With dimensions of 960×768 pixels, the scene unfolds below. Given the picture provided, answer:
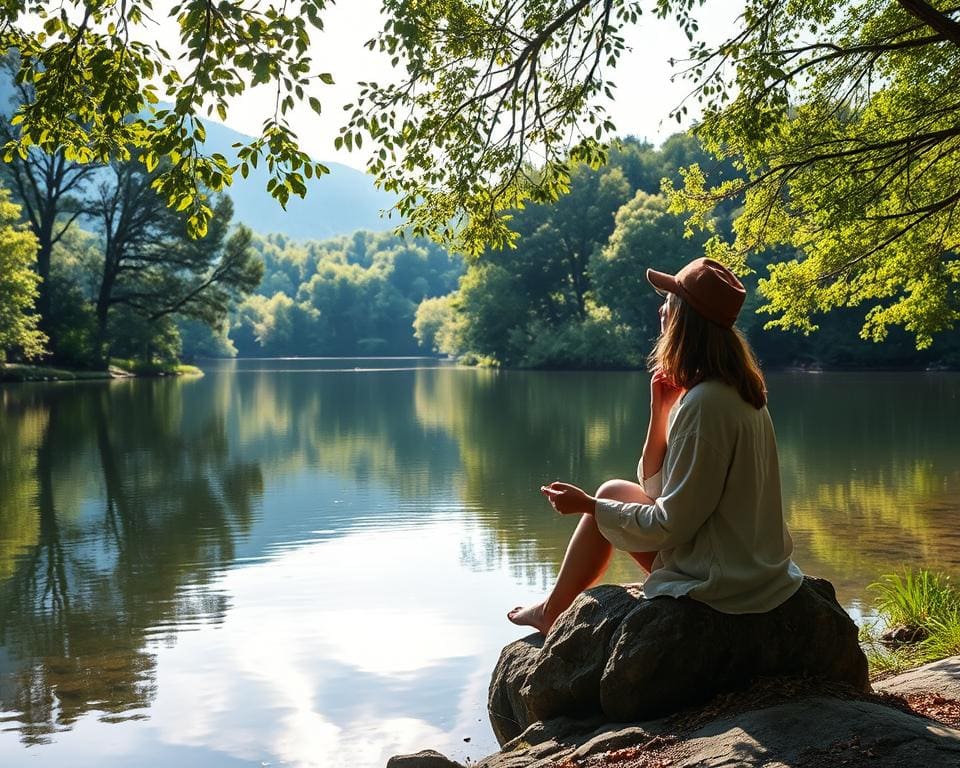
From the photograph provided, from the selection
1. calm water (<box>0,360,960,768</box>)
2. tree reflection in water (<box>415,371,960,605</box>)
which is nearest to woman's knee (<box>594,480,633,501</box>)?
calm water (<box>0,360,960,768</box>)

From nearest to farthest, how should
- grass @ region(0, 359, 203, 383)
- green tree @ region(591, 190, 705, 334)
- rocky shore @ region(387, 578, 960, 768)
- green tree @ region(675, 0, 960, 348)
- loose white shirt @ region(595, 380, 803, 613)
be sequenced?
rocky shore @ region(387, 578, 960, 768), loose white shirt @ region(595, 380, 803, 613), green tree @ region(675, 0, 960, 348), grass @ region(0, 359, 203, 383), green tree @ region(591, 190, 705, 334)

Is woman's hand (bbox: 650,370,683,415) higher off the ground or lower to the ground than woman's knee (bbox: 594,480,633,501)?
higher

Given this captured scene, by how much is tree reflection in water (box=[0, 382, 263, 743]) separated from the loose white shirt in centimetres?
384

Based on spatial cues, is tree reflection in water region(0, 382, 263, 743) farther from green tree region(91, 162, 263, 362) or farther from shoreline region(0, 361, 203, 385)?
green tree region(91, 162, 263, 362)

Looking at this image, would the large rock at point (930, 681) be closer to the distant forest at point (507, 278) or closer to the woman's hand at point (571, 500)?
the woman's hand at point (571, 500)

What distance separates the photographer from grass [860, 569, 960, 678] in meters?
5.91

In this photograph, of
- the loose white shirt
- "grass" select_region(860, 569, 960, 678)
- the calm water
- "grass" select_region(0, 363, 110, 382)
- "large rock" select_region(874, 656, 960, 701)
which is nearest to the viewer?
the loose white shirt

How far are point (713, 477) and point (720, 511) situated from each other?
0.15m

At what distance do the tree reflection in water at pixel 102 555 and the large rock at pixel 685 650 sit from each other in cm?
328

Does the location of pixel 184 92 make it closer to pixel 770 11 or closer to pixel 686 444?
pixel 686 444

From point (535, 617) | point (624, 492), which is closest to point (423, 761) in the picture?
point (535, 617)

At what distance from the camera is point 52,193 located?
161 feet

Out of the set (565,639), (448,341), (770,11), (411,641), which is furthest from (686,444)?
(448,341)

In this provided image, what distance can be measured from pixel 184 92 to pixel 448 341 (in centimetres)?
7446
